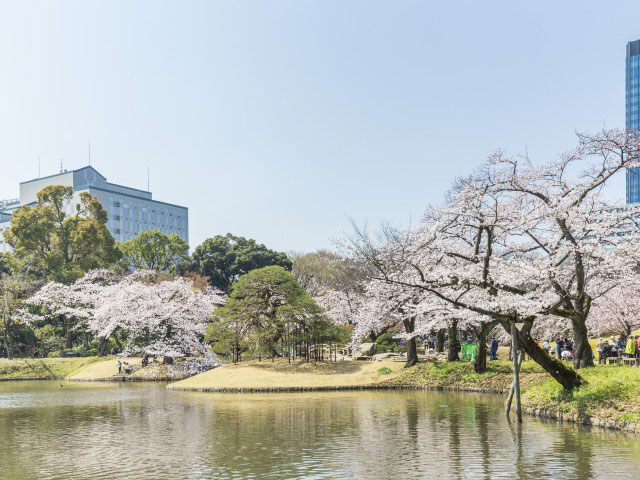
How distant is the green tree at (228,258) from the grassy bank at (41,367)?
24.6 metres

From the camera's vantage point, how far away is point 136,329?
46.7 m

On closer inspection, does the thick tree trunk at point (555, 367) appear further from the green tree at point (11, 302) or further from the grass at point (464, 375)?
the green tree at point (11, 302)

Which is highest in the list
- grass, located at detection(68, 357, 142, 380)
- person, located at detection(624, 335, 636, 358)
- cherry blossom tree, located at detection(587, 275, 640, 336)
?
cherry blossom tree, located at detection(587, 275, 640, 336)

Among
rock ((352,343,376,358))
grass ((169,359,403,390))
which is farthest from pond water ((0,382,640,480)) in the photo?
rock ((352,343,376,358))

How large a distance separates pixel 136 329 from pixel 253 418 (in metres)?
26.5

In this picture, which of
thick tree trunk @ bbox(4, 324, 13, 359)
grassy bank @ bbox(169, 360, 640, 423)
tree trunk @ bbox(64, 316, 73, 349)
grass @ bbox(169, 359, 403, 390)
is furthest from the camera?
tree trunk @ bbox(64, 316, 73, 349)

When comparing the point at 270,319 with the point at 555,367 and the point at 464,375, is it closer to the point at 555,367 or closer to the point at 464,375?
the point at 464,375

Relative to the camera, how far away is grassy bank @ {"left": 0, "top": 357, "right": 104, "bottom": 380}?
48.7 m

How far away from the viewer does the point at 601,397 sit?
1966 centimetres

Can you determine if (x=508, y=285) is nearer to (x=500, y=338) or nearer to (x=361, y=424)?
(x=361, y=424)

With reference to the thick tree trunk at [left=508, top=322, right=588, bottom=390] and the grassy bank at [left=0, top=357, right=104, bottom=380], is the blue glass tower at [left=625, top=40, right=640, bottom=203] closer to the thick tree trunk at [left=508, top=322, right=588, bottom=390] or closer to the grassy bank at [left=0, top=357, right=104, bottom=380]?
the grassy bank at [left=0, top=357, right=104, bottom=380]

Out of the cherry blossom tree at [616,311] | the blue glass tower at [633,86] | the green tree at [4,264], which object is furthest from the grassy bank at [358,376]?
the blue glass tower at [633,86]

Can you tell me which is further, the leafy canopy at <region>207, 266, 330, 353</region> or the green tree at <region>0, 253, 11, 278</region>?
the green tree at <region>0, 253, 11, 278</region>

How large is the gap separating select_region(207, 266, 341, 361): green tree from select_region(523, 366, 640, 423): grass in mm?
16066
